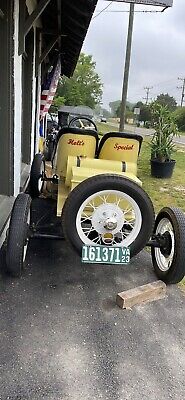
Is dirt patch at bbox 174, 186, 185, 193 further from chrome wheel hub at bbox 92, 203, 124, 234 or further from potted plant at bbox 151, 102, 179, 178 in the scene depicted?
chrome wheel hub at bbox 92, 203, 124, 234

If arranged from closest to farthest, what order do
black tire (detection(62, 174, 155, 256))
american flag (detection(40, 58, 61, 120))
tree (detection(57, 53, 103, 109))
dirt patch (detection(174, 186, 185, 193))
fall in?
1. black tire (detection(62, 174, 155, 256))
2. dirt patch (detection(174, 186, 185, 193))
3. american flag (detection(40, 58, 61, 120))
4. tree (detection(57, 53, 103, 109))

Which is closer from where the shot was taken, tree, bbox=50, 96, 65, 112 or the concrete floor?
the concrete floor

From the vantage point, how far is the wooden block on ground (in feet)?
8.62

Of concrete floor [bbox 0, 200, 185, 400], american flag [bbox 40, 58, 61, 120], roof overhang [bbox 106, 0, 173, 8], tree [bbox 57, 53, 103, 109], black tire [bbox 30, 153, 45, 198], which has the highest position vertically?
tree [bbox 57, 53, 103, 109]

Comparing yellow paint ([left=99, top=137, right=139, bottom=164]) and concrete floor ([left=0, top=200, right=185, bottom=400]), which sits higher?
yellow paint ([left=99, top=137, right=139, bottom=164])

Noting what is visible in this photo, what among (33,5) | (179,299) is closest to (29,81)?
(33,5)

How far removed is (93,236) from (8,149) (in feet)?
5.02

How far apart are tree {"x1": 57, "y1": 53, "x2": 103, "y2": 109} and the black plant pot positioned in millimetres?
38492

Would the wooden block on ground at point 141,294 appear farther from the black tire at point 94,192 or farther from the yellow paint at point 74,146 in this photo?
the yellow paint at point 74,146

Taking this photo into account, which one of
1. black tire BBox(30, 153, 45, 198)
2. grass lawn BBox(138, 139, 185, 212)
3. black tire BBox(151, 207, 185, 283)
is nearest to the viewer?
black tire BBox(151, 207, 185, 283)

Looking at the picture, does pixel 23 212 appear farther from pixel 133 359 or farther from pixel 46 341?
pixel 133 359

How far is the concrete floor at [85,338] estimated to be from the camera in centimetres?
186

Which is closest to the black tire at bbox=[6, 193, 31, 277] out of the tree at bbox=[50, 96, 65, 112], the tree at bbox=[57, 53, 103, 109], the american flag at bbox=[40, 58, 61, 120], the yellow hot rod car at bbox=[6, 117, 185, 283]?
the yellow hot rod car at bbox=[6, 117, 185, 283]

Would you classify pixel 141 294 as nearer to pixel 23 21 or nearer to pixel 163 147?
pixel 23 21
